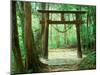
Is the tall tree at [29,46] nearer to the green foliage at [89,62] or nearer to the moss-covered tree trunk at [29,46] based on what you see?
the moss-covered tree trunk at [29,46]

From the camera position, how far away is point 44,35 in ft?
6.43

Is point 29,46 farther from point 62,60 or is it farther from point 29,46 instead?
point 62,60

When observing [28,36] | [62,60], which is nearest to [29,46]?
[28,36]

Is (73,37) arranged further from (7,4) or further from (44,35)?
(7,4)

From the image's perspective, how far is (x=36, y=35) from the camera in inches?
76.3

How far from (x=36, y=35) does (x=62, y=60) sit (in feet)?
1.27

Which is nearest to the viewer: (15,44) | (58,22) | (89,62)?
(15,44)

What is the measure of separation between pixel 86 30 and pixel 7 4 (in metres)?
0.89

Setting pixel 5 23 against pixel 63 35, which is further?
pixel 63 35

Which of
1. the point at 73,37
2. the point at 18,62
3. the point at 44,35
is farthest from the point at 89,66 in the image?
the point at 18,62

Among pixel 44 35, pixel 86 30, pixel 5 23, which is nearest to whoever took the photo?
pixel 5 23

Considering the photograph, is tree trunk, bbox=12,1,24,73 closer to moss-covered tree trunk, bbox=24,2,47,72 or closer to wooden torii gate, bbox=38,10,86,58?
moss-covered tree trunk, bbox=24,2,47,72

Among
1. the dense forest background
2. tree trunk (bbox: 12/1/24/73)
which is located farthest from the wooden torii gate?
tree trunk (bbox: 12/1/24/73)

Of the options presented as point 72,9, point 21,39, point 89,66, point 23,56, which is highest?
point 72,9
